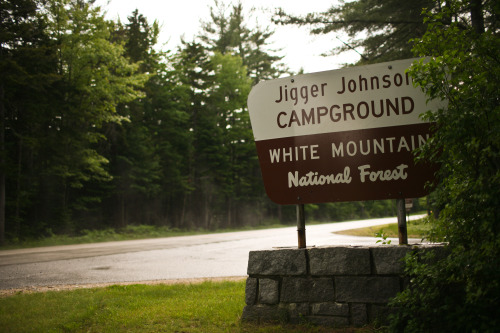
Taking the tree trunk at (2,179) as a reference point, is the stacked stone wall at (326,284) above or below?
below

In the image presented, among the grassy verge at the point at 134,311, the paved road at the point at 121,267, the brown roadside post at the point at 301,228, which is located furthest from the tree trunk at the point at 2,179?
the brown roadside post at the point at 301,228

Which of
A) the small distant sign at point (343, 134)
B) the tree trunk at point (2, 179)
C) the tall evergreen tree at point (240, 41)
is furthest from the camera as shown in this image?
the tall evergreen tree at point (240, 41)

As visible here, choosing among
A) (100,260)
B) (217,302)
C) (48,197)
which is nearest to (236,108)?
(48,197)

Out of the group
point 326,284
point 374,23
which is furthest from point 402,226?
point 374,23

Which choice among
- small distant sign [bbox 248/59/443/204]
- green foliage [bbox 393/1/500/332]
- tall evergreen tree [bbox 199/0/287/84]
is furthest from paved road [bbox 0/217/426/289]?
tall evergreen tree [bbox 199/0/287/84]

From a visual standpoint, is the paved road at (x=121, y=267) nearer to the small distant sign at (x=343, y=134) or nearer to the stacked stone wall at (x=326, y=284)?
the small distant sign at (x=343, y=134)

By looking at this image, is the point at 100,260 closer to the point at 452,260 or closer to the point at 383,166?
the point at 383,166

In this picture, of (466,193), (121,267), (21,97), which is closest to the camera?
(466,193)

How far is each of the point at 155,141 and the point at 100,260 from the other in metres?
21.4

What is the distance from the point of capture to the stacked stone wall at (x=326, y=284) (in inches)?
164

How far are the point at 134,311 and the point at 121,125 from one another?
21.2 metres

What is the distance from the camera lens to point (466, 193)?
3.20 meters

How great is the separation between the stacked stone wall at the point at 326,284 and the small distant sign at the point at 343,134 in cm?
69

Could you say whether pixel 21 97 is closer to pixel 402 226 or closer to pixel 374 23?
pixel 374 23
